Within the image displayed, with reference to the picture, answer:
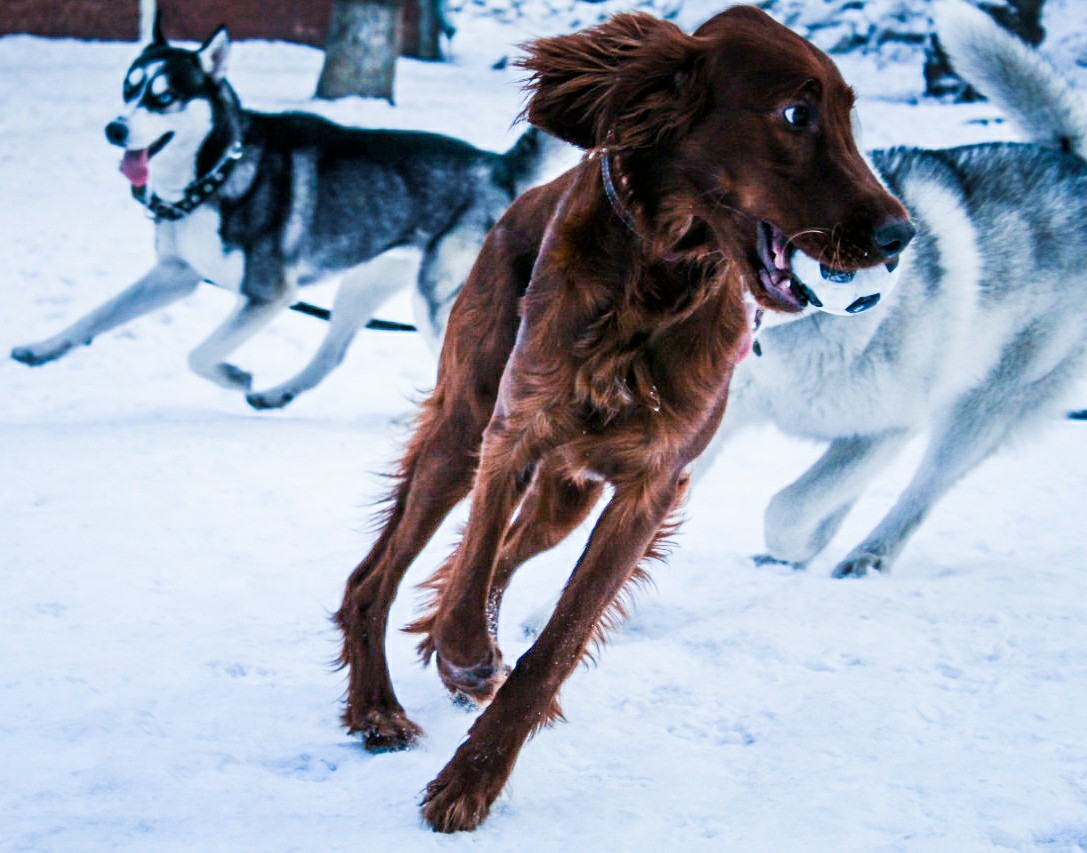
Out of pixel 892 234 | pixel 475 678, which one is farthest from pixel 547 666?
pixel 892 234

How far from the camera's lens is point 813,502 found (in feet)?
13.1

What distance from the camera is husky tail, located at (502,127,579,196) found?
5895 millimetres

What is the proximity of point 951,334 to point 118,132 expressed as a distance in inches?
164

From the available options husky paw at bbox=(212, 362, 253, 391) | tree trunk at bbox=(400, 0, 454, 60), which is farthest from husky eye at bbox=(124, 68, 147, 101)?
tree trunk at bbox=(400, 0, 454, 60)

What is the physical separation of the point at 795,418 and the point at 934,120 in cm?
938

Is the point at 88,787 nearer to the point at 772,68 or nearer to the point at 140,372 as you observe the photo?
the point at 772,68

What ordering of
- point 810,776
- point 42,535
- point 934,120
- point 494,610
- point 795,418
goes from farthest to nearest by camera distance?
1. point 934,120
2. point 795,418
3. point 42,535
4. point 494,610
5. point 810,776

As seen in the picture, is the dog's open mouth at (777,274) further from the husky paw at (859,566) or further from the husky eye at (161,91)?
the husky eye at (161,91)

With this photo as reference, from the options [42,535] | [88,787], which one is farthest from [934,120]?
[88,787]

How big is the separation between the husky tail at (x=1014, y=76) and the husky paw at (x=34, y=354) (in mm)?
4211

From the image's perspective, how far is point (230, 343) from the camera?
5727 millimetres

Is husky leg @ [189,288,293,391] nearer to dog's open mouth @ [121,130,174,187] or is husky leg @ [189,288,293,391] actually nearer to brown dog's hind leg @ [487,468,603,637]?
dog's open mouth @ [121,130,174,187]

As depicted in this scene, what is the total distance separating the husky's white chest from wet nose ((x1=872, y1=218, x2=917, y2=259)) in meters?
4.41

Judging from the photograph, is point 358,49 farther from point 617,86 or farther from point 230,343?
point 617,86
